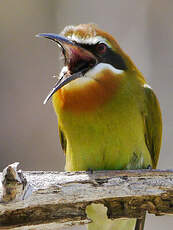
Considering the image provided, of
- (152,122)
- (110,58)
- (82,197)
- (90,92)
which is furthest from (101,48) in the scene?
(82,197)

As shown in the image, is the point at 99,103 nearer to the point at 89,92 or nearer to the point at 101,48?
the point at 89,92

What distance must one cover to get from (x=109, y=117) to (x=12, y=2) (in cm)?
380

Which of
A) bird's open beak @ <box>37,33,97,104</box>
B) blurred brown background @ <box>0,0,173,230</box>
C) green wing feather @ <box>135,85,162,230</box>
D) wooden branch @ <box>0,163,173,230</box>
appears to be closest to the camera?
wooden branch @ <box>0,163,173,230</box>

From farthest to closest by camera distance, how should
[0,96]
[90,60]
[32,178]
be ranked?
[0,96], [90,60], [32,178]

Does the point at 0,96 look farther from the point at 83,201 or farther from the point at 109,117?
the point at 83,201

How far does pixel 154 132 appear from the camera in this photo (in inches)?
124

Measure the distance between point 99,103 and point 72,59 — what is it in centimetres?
28

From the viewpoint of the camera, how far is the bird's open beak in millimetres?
2709

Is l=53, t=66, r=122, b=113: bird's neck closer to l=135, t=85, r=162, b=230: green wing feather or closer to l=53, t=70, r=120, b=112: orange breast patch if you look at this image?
l=53, t=70, r=120, b=112: orange breast patch

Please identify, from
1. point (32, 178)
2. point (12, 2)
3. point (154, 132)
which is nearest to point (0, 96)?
point (12, 2)

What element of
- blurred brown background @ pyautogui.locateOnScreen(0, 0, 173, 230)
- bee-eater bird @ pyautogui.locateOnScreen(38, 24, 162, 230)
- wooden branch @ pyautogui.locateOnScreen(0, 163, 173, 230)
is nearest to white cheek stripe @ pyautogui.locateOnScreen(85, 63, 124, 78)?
bee-eater bird @ pyautogui.locateOnScreen(38, 24, 162, 230)

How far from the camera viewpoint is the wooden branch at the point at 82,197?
2283 millimetres

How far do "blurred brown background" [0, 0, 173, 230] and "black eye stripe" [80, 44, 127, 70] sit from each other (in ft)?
7.19

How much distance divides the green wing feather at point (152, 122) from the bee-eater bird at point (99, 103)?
0.07 feet
